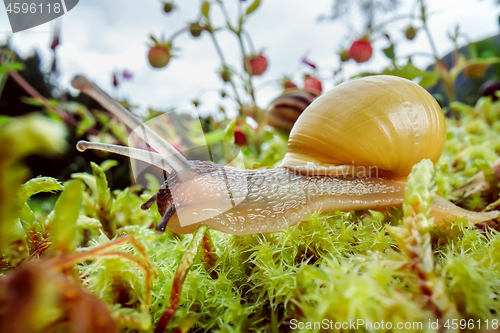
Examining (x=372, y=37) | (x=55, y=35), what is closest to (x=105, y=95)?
(x=55, y=35)

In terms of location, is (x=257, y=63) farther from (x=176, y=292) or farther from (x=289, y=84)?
(x=176, y=292)

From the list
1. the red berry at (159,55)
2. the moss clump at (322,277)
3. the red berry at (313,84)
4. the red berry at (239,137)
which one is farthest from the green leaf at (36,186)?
the red berry at (313,84)

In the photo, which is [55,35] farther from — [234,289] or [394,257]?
[394,257]

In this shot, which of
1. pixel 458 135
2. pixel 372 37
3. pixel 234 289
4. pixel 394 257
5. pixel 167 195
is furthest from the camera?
pixel 458 135

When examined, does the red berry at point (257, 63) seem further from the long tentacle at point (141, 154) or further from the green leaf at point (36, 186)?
the green leaf at point (36, 186)

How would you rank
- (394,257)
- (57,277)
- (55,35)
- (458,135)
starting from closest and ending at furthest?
(57,277) < (394,257) < (55,35) < (458,135)

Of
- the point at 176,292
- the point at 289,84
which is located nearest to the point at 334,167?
the point at 176,292
